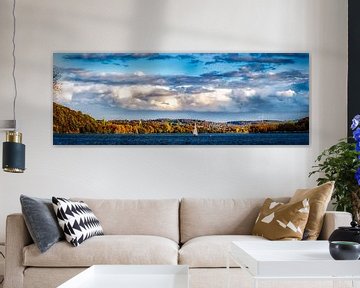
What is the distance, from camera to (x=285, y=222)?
4.16 m

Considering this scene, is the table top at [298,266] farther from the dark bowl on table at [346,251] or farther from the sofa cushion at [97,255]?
the sofa cushion at [97,255]

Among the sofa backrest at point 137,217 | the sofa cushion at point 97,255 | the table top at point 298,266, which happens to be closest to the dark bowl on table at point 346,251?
the table top at point 298,266

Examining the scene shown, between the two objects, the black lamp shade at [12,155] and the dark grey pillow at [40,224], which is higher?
the black lamp shade at [12,155]

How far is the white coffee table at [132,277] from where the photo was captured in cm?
283

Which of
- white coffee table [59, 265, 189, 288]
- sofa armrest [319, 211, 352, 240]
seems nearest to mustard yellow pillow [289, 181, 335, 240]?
sofa armrest [319, 211, 352, 240]

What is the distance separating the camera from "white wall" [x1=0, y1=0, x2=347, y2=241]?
5.36 m

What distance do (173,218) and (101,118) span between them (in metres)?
1.23

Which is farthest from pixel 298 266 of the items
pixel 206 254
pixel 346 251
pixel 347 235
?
pixel 206 254

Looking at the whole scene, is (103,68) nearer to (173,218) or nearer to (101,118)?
(101,118)

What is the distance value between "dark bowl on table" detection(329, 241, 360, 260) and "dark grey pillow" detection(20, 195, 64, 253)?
1.90 m

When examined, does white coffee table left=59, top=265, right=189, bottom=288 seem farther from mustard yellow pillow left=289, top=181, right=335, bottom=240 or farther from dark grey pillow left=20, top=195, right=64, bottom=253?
mustard yellow pillow left=289, top=181, right=335, bottom=240

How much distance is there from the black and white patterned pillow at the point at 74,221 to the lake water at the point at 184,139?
3.60 feet

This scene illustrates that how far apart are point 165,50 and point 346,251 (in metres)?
3.00

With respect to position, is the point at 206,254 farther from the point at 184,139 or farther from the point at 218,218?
the point at 184,139
